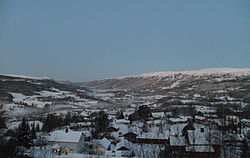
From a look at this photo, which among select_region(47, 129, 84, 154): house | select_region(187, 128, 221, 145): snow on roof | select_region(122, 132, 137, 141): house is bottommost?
select_region(122, 132, 137, 141): house

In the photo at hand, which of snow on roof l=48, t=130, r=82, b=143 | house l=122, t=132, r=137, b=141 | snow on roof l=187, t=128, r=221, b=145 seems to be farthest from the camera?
house l=122, t=132, r=137, b=141

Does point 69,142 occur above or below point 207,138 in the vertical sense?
below

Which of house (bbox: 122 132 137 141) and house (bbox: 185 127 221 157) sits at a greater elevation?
house (bbox: 185 127 221 157)

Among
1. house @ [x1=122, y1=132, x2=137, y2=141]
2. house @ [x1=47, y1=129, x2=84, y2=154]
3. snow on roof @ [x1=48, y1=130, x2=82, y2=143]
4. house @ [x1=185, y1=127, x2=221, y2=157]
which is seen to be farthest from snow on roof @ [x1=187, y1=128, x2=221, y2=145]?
house @ [x1=122, y1=132, x2=137, y2=141]

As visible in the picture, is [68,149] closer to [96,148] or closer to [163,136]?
[96,148]

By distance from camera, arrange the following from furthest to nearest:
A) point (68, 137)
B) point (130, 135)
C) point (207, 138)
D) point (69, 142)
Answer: point (130, 135) → point (68, 137) → point (69, 142) → point (207, 138)

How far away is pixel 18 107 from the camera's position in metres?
78.9

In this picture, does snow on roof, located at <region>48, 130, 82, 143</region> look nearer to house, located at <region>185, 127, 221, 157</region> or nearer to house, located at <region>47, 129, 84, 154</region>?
house, located at <region>47, 129, 84, 154</region>

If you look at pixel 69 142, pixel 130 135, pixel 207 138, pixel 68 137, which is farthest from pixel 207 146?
pixel 130 135

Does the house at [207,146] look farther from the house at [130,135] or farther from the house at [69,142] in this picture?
the house at [130,135]

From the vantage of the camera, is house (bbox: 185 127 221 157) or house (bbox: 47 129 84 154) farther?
house (bbox: 47 129 84 154)

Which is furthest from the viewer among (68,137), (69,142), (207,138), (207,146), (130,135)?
(130,135)

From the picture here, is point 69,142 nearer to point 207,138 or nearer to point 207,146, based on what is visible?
point 207,146

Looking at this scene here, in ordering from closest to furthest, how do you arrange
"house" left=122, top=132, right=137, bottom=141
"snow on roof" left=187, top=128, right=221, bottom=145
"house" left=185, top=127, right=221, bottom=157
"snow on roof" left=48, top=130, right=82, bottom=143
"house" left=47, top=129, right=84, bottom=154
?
"house" left=185, top=127, right=221, bottom=157, "snow on roof" left=187, top=128, right=221, bottom=145, "house" left=47, top=129, right=84, bottom=154, "snow on roof" left=48, top=130, right=82, bottom=143, "house" left=122, top=132, right=137, bottom=141
